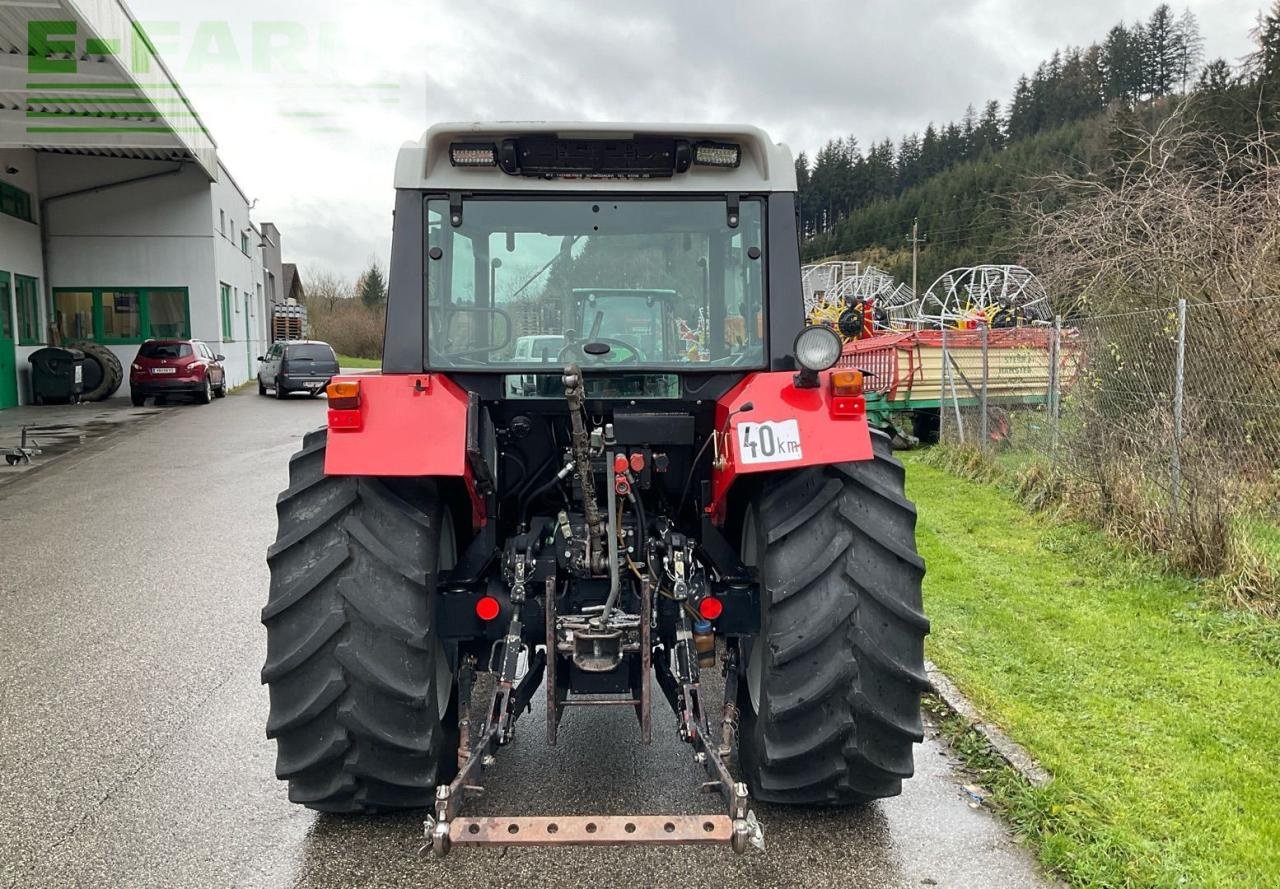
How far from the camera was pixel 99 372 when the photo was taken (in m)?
25.6

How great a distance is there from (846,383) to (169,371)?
2466 centimetres

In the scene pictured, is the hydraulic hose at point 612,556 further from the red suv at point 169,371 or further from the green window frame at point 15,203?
the green window frame at point 15,203

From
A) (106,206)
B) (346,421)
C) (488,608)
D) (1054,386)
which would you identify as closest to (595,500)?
(488,608)

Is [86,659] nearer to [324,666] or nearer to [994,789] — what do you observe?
[324,666]

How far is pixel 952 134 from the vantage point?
9825 centimetres

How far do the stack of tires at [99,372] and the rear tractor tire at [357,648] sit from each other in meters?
24.8

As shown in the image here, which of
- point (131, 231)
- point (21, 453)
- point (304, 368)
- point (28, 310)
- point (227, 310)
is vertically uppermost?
point (131, 231)

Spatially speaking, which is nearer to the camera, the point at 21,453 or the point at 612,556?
the point at 612,556

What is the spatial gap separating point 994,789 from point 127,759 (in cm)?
360

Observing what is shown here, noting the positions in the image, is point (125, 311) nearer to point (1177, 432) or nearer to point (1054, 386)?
point (1054, 386)

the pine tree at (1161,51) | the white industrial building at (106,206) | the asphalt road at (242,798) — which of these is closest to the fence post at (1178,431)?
the asphalt road at (242,798)

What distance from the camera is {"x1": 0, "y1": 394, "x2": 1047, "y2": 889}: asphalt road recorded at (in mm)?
3516

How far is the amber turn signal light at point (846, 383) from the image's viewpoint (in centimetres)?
350

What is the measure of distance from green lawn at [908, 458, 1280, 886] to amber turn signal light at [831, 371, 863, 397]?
1.68 meters
